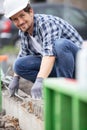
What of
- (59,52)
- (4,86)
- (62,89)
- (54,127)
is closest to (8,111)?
(4,86)

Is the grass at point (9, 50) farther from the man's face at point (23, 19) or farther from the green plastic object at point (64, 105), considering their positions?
the green plastic object at point (64, 105)

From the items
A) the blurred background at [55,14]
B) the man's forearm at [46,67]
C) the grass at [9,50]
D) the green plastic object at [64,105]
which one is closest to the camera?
the green plastic object at [64,105]

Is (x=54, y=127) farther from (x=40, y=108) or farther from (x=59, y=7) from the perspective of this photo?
(x=59, y=7)

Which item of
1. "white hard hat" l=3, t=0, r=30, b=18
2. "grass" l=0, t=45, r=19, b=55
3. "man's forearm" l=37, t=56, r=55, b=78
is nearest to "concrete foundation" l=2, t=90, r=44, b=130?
"man's forearm" l=37, t=56, r=55, b=78

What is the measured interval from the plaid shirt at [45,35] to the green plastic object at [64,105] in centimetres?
234

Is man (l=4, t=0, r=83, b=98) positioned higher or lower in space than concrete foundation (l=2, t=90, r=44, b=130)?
higher

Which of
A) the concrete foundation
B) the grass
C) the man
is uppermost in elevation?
the grass

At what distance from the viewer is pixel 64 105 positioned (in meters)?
4.00

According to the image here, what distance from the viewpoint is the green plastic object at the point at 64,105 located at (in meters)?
3.72

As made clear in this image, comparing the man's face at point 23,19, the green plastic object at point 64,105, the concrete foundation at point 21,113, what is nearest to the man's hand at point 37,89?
the concrete foundation at point 21,113

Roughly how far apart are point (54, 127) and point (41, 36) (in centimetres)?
262

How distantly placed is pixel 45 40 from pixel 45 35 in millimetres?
52

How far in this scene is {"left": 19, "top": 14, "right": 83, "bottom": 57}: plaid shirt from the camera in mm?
6551

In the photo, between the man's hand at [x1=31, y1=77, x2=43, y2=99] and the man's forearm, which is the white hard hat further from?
the man's hand at [x1=31, y1=77, x2=43, y2=99]
